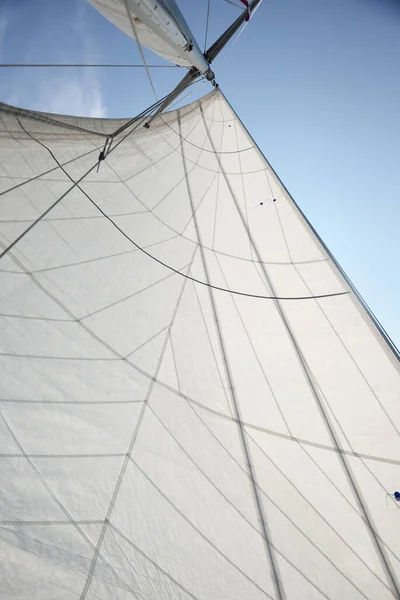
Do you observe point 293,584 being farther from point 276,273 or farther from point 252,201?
point 252,201

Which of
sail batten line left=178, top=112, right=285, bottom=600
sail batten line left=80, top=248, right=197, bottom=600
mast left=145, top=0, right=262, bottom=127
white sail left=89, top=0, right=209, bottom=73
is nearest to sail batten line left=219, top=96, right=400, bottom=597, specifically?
sail batten line left=178, top=112, right=285, bottom=600

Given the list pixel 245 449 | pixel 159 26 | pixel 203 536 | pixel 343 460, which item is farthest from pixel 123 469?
pixel 159 26

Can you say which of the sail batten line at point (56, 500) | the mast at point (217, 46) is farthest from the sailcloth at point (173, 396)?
the mast at point (217, 46)

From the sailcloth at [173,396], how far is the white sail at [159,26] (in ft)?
3.69

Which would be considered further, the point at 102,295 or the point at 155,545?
the point at 102,295

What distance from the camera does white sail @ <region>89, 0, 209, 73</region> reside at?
2986mm

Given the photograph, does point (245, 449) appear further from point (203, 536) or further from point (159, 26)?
point (159, 26)

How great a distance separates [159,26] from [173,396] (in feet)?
12.2

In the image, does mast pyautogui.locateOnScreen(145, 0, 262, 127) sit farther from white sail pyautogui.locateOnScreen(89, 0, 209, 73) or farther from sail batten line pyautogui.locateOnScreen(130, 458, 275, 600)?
sail batten line pyautogui.locateOnScreen(130, 458, 275, 600)

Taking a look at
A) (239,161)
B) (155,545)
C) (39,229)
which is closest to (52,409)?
(155,545)

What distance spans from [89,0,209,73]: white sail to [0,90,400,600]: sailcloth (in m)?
1.12

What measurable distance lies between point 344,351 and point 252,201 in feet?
7.64

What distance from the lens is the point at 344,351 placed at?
9.58 ft

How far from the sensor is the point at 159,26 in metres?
3.29
